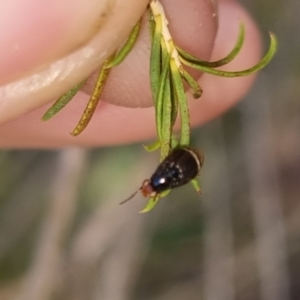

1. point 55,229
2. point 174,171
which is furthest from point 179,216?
point 174,171

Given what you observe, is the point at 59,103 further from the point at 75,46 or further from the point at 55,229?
the point at 55,229

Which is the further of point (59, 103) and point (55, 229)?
point (55, 229)

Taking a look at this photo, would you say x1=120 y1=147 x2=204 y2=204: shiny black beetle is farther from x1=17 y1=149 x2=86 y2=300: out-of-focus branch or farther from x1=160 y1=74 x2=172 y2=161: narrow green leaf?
x1=17 y1=149 x2=86 y2=300: out-of-focus branch

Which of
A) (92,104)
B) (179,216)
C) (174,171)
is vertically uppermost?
(92,104)

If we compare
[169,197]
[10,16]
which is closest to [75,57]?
[10,16]

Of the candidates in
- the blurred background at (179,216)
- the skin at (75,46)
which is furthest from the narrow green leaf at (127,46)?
the blurred background at (179,216)

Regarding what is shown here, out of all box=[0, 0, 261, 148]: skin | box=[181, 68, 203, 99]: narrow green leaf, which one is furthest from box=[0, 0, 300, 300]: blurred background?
box=[181, 68, 203, 99]: narrow green leaf
